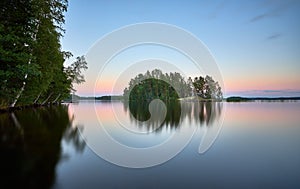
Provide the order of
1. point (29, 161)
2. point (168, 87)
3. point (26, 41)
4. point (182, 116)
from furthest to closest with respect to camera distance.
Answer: point (168, 87) < point (182, 116) < point (26, 41) < point (29, 161)

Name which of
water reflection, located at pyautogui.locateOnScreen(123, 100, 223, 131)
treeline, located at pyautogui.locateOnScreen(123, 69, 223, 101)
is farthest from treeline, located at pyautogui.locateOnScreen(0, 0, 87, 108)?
treeline, located at pyautogui.locateOnScreen(123, 69, 223, 101)

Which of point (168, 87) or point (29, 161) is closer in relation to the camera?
point (29, 161)

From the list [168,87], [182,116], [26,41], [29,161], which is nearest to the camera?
[29,161]

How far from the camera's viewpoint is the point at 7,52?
11.2 m

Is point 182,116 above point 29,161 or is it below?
above

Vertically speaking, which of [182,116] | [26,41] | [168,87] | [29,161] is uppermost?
[168,87]

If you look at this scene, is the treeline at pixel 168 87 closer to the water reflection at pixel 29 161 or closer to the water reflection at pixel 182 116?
the water reflection at pixel 182 116

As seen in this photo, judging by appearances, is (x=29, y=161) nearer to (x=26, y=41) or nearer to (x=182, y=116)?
A: (x=26, y=41)

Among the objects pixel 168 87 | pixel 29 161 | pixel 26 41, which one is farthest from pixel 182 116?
pixel 168 87

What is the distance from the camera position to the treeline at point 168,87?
77938mm

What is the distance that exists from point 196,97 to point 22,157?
299ft

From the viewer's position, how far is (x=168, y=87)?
85438 millimetres

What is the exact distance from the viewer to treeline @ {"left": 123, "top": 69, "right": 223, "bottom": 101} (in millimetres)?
77938

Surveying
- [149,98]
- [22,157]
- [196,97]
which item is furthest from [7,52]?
[196,97]
